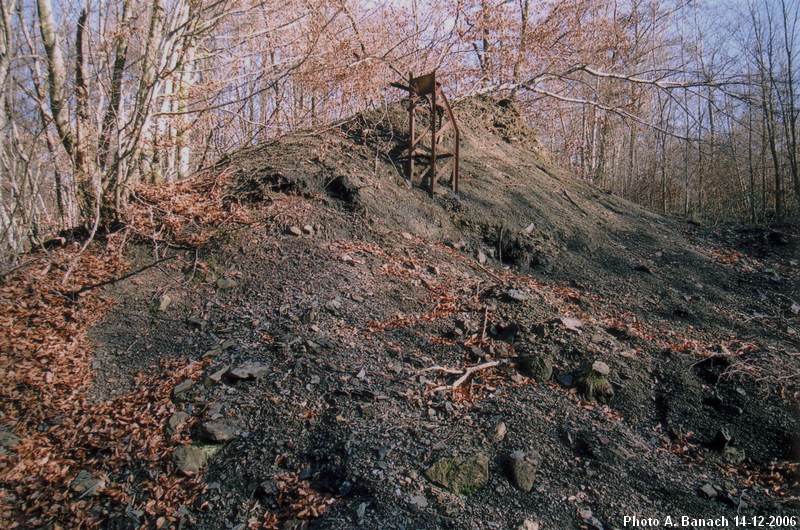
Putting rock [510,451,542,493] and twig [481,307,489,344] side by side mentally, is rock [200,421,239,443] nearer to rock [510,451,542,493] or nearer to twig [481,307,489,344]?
rock [510,451,542,493]

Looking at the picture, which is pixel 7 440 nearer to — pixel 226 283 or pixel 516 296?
pixel 226 283

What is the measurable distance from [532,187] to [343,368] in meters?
5.35

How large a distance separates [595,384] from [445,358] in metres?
1.20

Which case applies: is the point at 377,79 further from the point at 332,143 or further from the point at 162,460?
the point at 162,460

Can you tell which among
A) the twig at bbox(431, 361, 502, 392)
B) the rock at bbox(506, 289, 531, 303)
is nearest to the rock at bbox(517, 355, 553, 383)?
the twig at bbox(431, 361, 502, 392)

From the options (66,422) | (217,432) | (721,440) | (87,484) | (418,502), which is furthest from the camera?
(721,440)

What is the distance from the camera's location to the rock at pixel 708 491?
2957 mm

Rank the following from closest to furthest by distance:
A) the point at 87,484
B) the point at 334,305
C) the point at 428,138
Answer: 1. the point at 87,484
2. the point at 334,305
3. the point at 428,138

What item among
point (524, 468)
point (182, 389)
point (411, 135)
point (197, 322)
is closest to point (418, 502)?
point (524, 468)

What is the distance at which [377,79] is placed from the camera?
8.30 metres

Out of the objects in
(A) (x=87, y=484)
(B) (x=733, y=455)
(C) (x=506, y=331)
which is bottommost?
(B) (x=733, y=455)

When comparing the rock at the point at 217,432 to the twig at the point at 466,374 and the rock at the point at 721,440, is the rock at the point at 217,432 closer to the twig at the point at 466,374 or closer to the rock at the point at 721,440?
the twig at the point at 466,374

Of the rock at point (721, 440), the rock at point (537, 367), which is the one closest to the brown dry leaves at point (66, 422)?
the rock at point (537, 367)

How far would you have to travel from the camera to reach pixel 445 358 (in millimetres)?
4031
